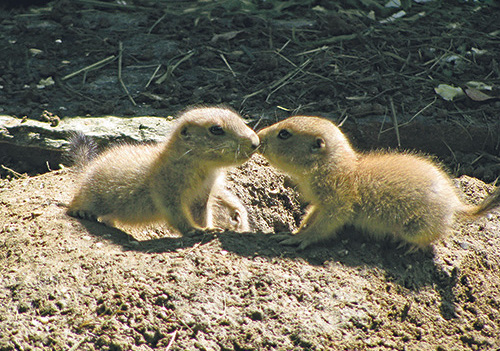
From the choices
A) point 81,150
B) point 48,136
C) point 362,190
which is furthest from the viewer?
point 48,136

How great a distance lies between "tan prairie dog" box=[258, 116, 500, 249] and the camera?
15.9ft

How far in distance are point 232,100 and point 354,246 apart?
298 cm

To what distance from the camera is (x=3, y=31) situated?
28.8 feet

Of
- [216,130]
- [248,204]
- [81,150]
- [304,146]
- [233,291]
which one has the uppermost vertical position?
[216,130]

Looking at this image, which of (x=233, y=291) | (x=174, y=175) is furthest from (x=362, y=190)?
(x=174, y=175)

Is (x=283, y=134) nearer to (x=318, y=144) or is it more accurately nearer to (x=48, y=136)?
(x=318, y=144)

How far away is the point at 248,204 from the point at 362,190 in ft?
5.75

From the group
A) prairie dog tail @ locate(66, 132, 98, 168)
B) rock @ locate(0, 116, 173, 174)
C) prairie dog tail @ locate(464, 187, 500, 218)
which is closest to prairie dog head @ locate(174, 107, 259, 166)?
prairie dog tail @ locate(66, 132, 98, 168)

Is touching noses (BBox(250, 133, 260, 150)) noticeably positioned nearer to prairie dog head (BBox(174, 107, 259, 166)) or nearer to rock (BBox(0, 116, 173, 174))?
prairie dog head (BBox(174, 107, 259, 166))

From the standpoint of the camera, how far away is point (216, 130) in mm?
5250

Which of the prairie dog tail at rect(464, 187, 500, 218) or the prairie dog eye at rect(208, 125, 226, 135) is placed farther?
the prairie dog eye at rect(208, 125, 226, 135)

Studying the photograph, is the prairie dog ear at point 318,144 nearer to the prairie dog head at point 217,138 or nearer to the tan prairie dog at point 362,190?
the tan prairie dog at point 362,190

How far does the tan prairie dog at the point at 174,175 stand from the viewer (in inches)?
206

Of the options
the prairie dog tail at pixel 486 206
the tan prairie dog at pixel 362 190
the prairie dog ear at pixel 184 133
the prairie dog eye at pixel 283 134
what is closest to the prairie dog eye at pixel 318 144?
the tan prairie dog at pixel 362 190
